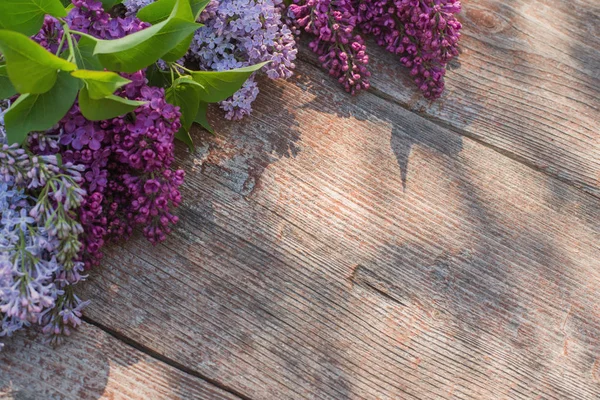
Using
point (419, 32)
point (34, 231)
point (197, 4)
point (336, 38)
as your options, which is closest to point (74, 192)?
point (34, 231)

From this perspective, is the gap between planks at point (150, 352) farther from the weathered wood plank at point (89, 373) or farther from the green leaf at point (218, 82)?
the green leaf at point (218, 82)

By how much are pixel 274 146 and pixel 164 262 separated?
395 mm

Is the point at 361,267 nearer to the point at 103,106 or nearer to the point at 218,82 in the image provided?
the point at 218,82

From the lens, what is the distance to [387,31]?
65.6 inches

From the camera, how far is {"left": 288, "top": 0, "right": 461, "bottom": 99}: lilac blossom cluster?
154 cm

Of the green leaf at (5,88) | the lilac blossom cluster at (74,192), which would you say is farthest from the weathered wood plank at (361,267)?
the green leaf at (5,88)

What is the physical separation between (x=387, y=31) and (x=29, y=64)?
96 cm

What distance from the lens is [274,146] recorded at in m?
1.53

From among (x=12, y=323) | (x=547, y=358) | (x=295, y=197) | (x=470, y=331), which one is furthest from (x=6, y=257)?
(x=547, y=358)

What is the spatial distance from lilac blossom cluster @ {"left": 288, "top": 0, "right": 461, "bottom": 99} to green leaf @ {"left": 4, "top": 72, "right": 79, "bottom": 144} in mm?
651

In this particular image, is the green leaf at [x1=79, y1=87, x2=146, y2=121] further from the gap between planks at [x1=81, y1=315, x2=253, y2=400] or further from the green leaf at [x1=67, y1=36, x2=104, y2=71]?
the gap between planks at [x1=81, y1=315, x2=253, y2=400]

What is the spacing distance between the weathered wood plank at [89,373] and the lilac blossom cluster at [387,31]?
2.75 feet

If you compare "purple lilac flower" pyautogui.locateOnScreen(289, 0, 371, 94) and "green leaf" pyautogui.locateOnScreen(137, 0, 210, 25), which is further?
"purple lilac flower" pyautogui.locateOnScreen(289, 0, 371, 94)

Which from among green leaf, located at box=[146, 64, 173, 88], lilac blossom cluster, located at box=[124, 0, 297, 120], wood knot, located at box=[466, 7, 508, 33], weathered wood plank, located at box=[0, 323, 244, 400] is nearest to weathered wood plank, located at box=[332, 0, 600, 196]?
wood knot, located at box=[466, 7, 508, 33]
